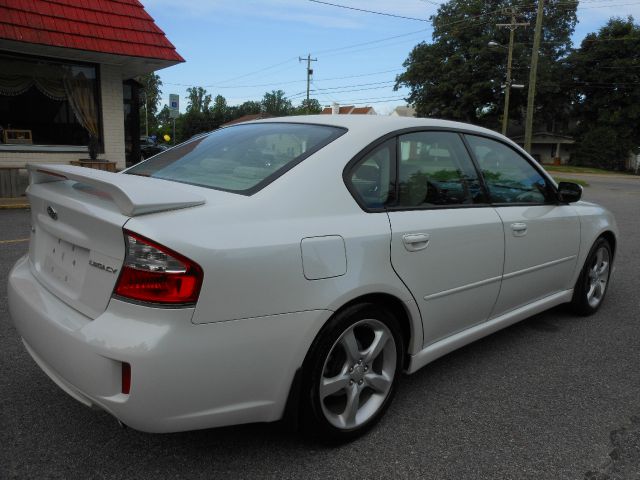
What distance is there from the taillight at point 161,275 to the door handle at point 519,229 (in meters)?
2.11

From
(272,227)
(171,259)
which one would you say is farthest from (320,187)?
(171,259)

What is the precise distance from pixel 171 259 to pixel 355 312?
840 mm

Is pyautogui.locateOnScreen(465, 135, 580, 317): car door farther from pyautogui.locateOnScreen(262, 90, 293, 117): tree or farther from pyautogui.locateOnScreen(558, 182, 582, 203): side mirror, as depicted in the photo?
pyautogui.locateOnScreen(262, 90, 293, 117): tree

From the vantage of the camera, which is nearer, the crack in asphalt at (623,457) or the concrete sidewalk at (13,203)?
the crack in asphalt at (623,457)

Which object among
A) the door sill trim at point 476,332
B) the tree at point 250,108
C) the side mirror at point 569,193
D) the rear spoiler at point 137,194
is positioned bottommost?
the door sill trim at point 476,332

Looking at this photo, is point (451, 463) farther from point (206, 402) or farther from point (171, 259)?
point (171, 259)

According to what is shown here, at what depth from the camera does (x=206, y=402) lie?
189cm

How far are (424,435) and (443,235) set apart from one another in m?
0.99

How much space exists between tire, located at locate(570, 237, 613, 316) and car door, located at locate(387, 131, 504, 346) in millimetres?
1425

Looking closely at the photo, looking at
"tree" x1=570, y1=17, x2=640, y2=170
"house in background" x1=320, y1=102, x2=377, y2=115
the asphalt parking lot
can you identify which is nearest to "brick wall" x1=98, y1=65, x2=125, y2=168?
"house in background" x1=320, y1=102, x2=377, y2=115

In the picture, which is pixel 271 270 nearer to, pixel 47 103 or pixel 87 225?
pixel 87 225

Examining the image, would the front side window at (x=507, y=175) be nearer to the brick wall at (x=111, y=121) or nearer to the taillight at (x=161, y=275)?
the taillight at (x=161, y=275)

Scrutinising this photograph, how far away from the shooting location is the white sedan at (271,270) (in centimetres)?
182

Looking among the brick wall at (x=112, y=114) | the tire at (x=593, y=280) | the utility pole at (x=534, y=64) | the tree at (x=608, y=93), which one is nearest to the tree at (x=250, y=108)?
the tree at (x=608, y=93)
